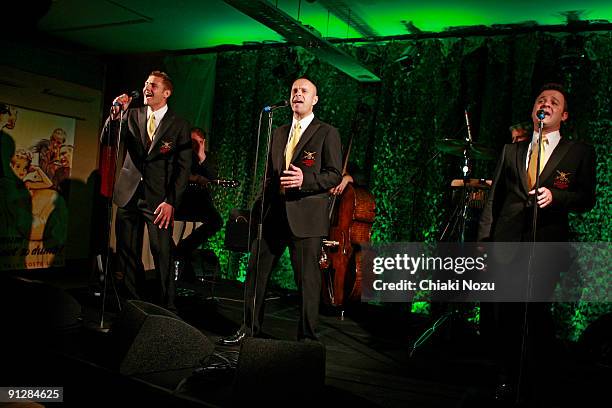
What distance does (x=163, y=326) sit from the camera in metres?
2.69

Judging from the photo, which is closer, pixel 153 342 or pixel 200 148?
pixel 153 342

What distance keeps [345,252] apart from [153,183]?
1.94 meters

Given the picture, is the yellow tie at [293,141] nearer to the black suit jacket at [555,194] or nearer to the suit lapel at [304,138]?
the suit lapel at [304,138]

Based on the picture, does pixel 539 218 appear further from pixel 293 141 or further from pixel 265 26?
pixel 265 26

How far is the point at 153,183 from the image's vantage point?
4301 millimetres

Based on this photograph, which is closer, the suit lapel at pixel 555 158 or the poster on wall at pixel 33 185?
the suit lapel at pixel 555 158

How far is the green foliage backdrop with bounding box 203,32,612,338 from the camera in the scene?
18.2 ft

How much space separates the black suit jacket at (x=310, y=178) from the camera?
3.55m

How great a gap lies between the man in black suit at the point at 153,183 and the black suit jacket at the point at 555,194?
2453 mm

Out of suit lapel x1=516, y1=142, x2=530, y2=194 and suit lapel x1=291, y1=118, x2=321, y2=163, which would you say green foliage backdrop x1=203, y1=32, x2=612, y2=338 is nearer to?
suit lapel x1=291, y1=118, x2=321, y2=163

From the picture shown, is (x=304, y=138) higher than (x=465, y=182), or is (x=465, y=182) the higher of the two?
(x=304, y=138)

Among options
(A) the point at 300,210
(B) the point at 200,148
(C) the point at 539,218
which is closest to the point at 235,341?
(A) the point at 300,210

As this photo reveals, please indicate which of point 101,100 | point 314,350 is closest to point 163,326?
point 314,350

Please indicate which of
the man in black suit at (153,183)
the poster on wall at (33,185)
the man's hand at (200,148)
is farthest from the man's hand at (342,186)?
the poster on wall at (33,185)
